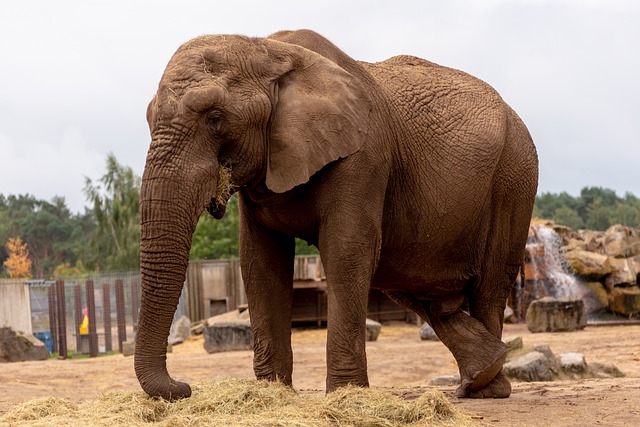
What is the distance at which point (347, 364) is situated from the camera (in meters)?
6.80

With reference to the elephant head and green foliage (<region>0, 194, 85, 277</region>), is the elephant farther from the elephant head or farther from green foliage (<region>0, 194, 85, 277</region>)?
green foliage (<region>0, 194, 85, 277</region>)

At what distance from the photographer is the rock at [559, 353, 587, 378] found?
12984mm

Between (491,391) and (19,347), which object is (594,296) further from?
(491,391)

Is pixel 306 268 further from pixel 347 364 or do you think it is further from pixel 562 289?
pixel 347 364

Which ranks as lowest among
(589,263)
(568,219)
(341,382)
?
(341,382)

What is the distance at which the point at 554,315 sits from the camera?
22.3 meters

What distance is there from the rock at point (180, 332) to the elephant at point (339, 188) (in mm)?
15831

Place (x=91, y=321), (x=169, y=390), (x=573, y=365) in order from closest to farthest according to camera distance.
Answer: (x=169, y=390)
(x=573, y=365)
(x=91, y=321)

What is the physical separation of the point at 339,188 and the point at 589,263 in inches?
814

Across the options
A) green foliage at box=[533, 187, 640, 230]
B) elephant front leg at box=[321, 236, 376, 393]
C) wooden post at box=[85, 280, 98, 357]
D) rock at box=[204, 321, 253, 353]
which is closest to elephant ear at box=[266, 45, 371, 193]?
elephant front leg at box=[321, 236, 376, 393]

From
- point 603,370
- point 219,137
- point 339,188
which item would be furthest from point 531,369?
point 219,137

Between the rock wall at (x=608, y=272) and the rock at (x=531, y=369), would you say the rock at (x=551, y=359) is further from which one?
the rock wall at (x=608, y=272)

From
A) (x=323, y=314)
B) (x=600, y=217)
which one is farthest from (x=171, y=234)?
(x=600, y=217)

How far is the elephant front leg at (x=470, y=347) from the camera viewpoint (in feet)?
27.1
